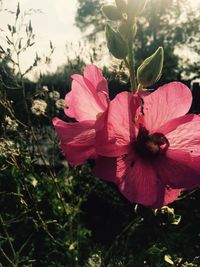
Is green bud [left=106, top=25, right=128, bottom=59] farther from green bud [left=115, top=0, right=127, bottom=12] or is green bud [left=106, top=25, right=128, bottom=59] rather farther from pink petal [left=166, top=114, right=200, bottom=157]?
pink petal [left=166, top=114, right=200, bottom=157]

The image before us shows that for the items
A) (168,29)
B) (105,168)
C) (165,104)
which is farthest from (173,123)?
(168,29)

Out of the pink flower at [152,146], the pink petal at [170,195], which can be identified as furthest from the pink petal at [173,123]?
the pink petal at [170,195]

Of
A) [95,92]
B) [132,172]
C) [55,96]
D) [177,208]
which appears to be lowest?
[177,208]

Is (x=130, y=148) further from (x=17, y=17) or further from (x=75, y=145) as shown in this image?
(x=17, y=17)

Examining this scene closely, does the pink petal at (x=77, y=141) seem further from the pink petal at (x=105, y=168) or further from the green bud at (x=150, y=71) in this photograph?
the green bud at (x=150, y=71)

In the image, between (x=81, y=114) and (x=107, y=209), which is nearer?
(x=81, y=114)

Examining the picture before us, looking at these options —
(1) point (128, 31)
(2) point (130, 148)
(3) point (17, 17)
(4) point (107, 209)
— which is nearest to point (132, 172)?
(2) point (130, 148)

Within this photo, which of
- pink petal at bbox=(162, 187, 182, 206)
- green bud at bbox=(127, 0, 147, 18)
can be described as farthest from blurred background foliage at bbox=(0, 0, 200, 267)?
green bud at bbox=(127, 0, 147, 18)
